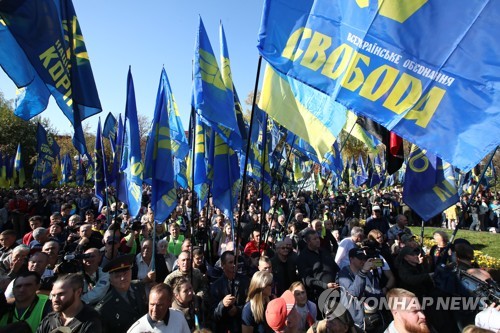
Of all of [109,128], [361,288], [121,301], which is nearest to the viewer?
[121,301]

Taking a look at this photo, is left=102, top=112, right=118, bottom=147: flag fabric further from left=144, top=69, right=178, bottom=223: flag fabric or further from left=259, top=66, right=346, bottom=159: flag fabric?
left=259, top=66, right=346, bottom=159: flag fabric

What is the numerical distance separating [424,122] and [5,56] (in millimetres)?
3819

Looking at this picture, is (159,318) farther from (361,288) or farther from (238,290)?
(361,288)

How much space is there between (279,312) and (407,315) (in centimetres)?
113

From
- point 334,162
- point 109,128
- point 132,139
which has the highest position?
point 109,128

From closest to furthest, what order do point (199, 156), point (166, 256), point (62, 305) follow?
point (62, 305) < point (166, 256) < point (199, 156)

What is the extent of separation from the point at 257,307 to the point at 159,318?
1068 mm

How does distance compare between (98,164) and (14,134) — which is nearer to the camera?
(98,164)

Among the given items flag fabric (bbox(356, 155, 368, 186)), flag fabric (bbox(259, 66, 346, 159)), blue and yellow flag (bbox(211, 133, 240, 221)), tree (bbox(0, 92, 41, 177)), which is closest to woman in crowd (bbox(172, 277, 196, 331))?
blue and yellow flag (bbox(211, 133, 240, 221))

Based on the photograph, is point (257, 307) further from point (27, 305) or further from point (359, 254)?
point (27, 305)

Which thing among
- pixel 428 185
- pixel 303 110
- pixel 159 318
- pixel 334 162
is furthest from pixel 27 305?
pixel 334 162

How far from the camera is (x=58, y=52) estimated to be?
3.39 m

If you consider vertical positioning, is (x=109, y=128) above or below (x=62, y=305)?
above

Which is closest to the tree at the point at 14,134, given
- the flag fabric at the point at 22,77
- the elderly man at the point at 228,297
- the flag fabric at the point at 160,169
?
the flag fabric at the point at 160,169
